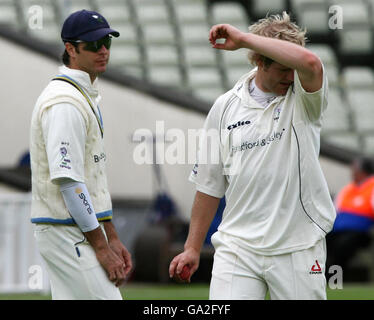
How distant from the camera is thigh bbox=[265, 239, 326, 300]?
4172 mm

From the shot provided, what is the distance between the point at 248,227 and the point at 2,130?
1082 centimetres

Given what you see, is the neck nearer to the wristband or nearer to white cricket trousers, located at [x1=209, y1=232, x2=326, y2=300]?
white cricket trousers, located at [x1=209, y1=232, x2=326, y2=300]

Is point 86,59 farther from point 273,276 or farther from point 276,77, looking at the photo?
point 273,276

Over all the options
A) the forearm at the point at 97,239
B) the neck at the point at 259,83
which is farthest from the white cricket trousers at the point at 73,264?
the neck at the point at 259,83

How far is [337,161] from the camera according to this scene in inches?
544

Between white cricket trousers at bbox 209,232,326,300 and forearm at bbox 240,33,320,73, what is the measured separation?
0.83 metres

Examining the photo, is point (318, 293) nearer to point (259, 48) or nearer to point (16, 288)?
point (259, 48)

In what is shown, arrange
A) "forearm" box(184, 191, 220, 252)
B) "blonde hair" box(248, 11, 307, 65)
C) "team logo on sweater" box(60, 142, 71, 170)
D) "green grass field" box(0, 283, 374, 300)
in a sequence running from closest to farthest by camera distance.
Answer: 1. "team logo on sweater" box(60, 142, 71, 170)
2. "blonde hair" box(248, 11, 307, 65)
3. "forearm" box(184, 191, 220, 252)
4. "green grass field" box(0, 283, 374, 300)

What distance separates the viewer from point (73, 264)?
412 cm

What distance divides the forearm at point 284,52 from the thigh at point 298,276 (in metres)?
0.84

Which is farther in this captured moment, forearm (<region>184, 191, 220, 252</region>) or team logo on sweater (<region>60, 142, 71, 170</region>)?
forearm (<region>184, 191, 220, 252</region>)

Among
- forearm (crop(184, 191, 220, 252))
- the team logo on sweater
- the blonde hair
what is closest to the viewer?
the team logo on sweater

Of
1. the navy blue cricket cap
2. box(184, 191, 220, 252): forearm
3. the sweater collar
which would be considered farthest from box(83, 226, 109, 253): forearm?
the navy blue cricket cap

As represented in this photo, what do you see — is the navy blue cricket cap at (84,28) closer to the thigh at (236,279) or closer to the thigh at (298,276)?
the thigh at (236,279)
